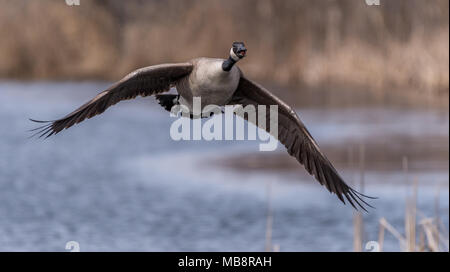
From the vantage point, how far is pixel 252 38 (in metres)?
24.6

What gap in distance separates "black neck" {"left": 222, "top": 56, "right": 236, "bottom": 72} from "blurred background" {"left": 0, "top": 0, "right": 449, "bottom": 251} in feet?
6.84

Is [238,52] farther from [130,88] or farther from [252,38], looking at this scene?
[252,38]

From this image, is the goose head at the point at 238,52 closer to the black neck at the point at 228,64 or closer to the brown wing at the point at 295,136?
the black neck at the point at 228,64

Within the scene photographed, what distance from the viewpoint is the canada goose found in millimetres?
6473

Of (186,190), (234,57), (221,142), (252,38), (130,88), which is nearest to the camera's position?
(234,57)

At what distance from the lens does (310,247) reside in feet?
44.7

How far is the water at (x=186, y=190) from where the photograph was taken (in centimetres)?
1435

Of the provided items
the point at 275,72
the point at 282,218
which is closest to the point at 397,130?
the point at 275,72

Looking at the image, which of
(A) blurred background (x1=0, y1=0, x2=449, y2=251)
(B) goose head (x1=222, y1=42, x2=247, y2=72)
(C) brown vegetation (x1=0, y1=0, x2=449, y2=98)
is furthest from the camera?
(C) brown vegetation (x1=0, y1=0, x2=449, y2=98)

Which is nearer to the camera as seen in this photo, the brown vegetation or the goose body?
the goose body

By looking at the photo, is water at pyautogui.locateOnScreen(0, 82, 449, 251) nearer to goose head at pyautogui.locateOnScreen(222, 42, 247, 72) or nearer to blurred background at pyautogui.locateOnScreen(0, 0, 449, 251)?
blurred background at pyautogui.locateOnScreen(0, 0, 449, 251)

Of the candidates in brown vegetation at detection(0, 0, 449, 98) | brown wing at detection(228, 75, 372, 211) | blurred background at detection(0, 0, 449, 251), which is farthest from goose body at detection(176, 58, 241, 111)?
brown vegetation at detection(0, 0, 449, 98)

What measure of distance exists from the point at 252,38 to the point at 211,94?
59.7 feet

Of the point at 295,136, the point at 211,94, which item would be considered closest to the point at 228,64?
the point at 211,94
